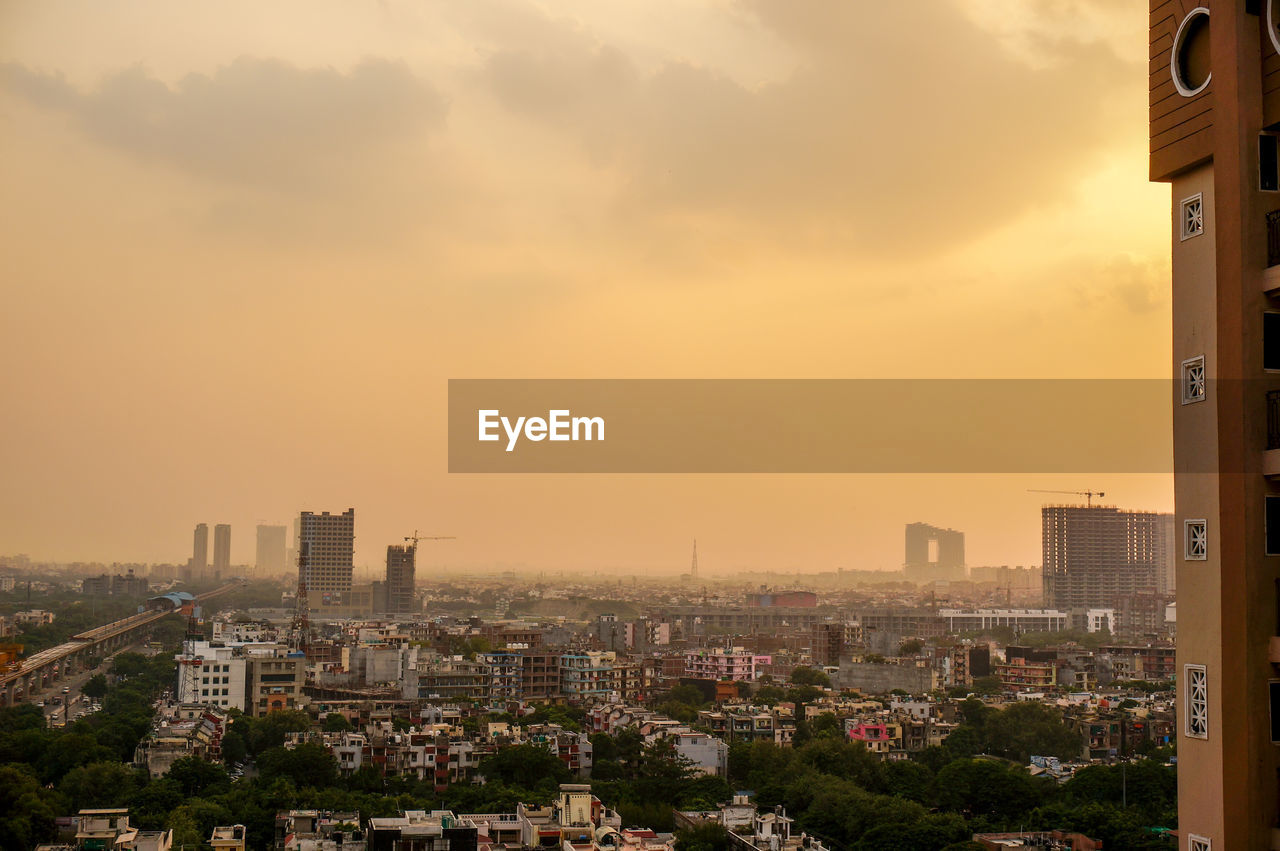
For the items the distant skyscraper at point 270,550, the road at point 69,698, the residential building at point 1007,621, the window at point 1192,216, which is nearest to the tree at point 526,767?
the road at point 69,698

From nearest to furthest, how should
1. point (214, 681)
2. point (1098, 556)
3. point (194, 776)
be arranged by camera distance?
point (194, 776) < point (214, 681) < point (1098, 556)

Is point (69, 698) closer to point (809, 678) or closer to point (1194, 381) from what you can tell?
point (809, 678)

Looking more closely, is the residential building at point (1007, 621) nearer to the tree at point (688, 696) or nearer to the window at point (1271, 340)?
the tree at point (688, 696)

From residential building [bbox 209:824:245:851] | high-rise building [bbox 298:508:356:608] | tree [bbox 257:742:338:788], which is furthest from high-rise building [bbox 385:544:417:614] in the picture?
residential building [bbox 209:824:245:851]

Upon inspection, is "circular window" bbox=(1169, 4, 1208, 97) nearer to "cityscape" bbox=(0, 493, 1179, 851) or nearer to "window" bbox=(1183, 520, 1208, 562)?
"window" bbox=(1183, 520, 1208, 562)

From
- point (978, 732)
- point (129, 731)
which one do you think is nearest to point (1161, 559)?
point (978, 732)

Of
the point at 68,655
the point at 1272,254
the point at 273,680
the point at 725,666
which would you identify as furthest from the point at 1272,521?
the point at 68,655

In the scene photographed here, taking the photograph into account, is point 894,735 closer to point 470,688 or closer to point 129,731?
point 470,688
